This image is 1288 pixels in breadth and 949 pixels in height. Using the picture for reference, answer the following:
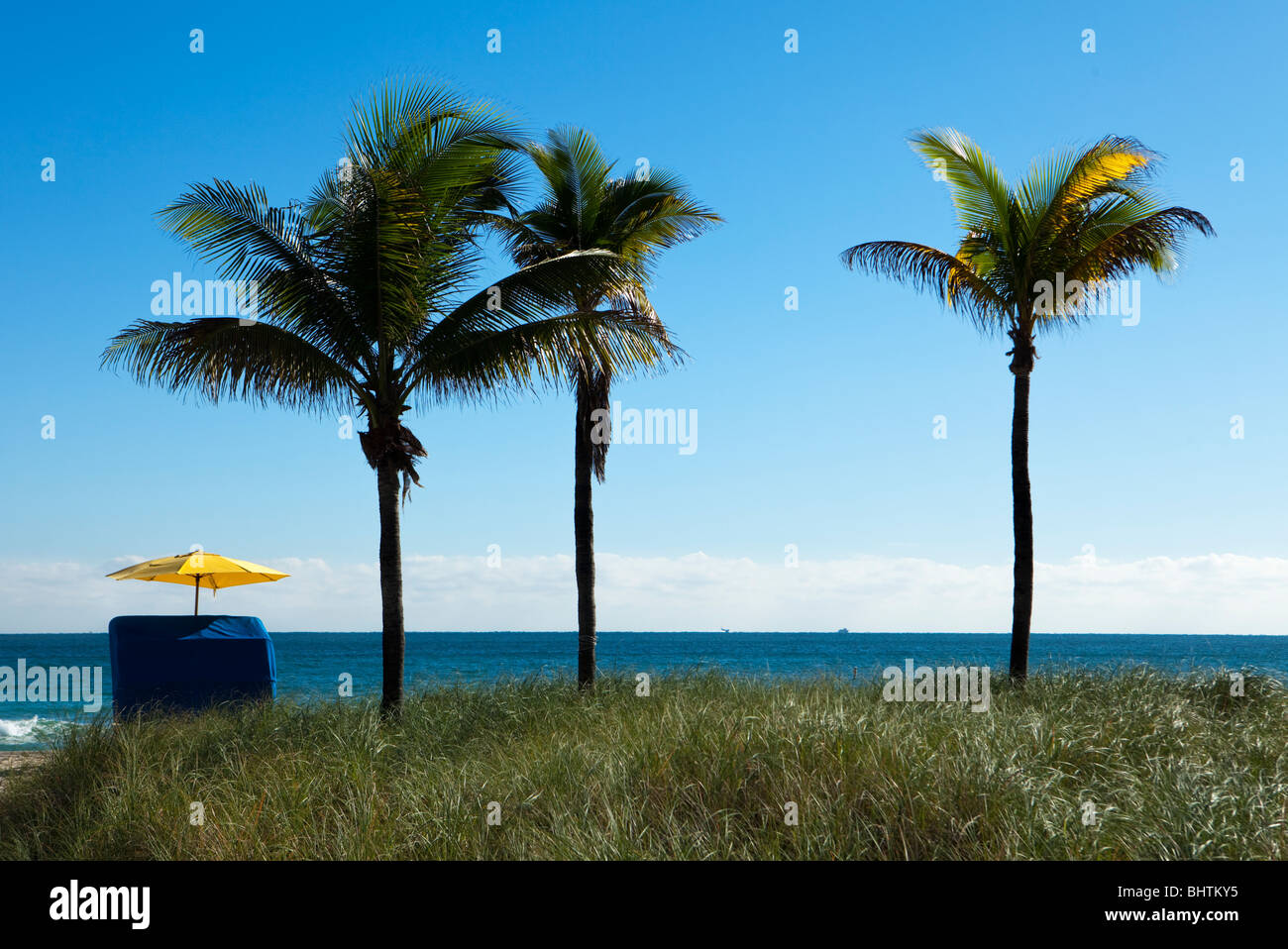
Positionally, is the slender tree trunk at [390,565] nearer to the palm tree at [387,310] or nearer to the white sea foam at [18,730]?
the palm tree at [387,310]

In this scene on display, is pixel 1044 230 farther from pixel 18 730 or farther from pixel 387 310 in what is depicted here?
pixel 18 730

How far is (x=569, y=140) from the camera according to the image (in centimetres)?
1498

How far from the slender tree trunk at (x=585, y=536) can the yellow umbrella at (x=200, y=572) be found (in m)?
5.65

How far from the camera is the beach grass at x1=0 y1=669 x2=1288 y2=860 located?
6012 millimetres

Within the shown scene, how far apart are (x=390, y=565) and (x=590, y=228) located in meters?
6.97

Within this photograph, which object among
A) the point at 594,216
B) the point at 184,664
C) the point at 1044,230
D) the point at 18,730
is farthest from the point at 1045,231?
the point at 18,730

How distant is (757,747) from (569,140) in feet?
37.1

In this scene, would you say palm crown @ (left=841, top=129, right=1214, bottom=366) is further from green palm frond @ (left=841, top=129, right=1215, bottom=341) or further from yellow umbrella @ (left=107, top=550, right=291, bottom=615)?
yellow umbrella @ (left=107, top=550, right=291, bottom=615)

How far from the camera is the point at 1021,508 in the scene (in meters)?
14.9

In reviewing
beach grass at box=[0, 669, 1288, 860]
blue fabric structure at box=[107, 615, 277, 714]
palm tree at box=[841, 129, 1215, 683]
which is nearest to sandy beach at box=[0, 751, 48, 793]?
blue fabric structure at box=[107, 615, 277, 714]

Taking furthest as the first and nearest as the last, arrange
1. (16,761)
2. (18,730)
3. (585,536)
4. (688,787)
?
(18,730)
(585,536)
(16,761)
(688,787)

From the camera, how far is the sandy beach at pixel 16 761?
35.5 feet
